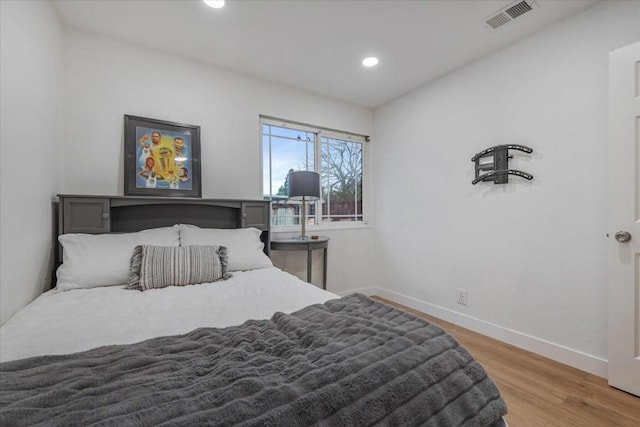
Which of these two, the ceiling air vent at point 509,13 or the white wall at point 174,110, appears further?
the white wall at point 174,110

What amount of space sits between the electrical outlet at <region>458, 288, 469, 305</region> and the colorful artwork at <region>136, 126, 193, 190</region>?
2.75 metres

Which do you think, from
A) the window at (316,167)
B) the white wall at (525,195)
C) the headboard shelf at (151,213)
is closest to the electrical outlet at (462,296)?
the white wall at (525,195)

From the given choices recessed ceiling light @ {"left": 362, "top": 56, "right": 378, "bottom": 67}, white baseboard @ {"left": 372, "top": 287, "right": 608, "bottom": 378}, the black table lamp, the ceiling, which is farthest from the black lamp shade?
white baseboard @ {"left": 372, "top": 287, "right": 608, "bottom": 378}

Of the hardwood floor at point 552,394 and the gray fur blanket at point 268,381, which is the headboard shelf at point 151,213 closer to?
the gray fur blanket at point 268,381

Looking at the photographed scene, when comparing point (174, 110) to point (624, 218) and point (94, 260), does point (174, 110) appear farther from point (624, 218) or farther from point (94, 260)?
point (624, 218)

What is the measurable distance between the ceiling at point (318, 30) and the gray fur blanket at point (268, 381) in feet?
6.78

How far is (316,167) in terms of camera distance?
3508mm

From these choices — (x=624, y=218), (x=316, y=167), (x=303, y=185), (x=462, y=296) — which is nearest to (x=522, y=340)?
(x=462, y=296)

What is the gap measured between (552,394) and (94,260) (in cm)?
293

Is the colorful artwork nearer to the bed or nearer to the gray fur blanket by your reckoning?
the bed

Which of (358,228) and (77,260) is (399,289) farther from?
(77,260)

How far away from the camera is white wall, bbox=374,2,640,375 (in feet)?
6.47

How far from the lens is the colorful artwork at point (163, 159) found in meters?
2.42

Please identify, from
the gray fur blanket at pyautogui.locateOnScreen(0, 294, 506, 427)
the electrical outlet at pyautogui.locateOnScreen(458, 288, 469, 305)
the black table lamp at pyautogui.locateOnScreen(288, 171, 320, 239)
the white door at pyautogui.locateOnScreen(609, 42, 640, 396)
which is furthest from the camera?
the black table lamp at pyautogui.locateOnScreen(288, 171, 320, 239)
